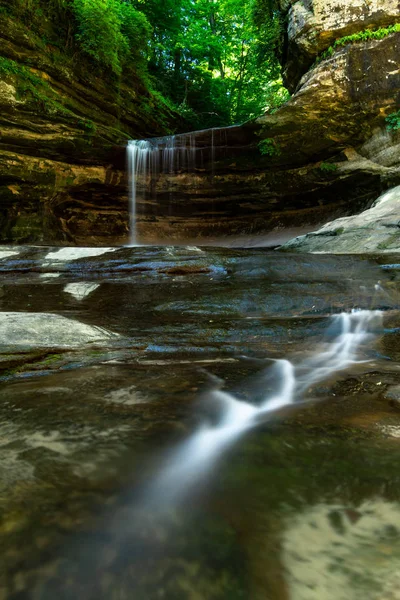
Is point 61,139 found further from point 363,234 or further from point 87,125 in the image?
point 363,234

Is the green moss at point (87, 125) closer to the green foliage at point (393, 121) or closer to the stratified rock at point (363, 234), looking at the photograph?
the stratified rock at point (363, 234)

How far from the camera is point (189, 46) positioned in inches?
611

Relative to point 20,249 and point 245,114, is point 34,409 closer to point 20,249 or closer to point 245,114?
point 20,249

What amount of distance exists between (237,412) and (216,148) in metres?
10.4

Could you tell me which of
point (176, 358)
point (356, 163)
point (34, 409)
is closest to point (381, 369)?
point (176, 358)

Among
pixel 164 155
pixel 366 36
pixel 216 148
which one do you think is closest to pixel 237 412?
pixel 216 148

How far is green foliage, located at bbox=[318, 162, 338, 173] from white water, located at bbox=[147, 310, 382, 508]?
8579 millimetres

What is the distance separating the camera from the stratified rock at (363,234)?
6664 millimetres

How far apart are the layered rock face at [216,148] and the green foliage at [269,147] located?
4cm

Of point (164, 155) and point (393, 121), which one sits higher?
point (393, 121)

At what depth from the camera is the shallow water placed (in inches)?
30.8

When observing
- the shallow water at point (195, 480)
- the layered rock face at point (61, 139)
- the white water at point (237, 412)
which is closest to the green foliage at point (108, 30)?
the layered rock face at point (61, 139)

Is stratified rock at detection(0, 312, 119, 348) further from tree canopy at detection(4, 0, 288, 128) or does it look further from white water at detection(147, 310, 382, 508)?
tree canopy at detection(4, 0, 288, 128)

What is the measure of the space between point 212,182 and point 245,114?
8.04 meters
